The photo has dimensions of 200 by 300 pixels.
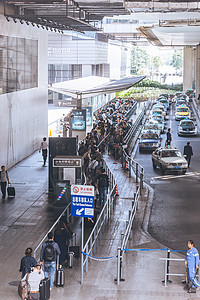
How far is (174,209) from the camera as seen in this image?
21469 millimetres

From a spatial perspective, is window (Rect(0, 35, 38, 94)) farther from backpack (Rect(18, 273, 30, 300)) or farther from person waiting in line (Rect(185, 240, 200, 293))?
person waiting in line (Rect(185, 240, 200, 293))

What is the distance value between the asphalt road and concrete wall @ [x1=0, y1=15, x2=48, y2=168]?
684cm

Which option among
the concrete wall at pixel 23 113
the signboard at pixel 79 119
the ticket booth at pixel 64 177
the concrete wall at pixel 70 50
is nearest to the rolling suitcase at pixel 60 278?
the ticket booth at pixel 64 177

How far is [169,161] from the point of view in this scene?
29.3m

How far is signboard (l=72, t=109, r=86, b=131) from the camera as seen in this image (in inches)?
1478

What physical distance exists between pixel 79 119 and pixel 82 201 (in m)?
24.7

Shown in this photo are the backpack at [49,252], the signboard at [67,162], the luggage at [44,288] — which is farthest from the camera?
the signboard at [67,162]

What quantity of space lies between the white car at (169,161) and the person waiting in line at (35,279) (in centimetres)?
1819

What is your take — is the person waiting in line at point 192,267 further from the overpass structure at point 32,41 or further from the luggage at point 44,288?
the overpass structure at point 32,41

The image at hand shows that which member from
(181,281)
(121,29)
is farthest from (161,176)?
(121,29)

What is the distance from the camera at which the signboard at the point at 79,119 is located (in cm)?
3753

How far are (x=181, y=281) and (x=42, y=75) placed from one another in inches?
1032

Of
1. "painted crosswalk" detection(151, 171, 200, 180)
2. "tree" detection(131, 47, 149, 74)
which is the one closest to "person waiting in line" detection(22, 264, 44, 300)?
"painted crosswalk" detection(151, 171, 200, 180)

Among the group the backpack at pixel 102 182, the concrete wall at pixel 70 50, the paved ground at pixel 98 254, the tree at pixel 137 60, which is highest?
the tree at pixel 137 60
